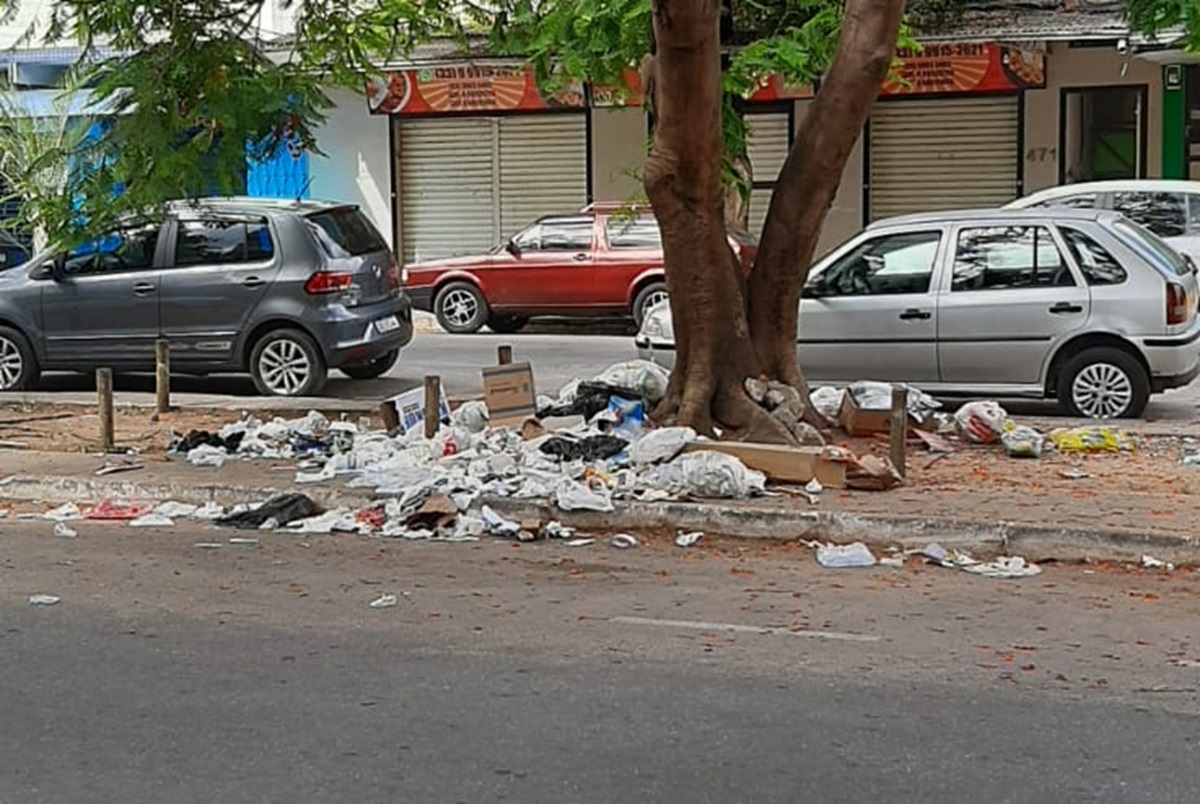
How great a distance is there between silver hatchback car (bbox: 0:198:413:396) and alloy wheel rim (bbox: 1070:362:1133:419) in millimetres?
6297

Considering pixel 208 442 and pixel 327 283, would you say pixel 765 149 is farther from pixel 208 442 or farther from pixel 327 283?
pixel 208 442

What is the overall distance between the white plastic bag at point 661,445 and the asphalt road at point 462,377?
154 inches

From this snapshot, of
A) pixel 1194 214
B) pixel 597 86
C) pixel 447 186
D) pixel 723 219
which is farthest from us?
pixel 447 186

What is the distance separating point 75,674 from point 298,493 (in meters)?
3.99

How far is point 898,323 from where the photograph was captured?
44.0ft

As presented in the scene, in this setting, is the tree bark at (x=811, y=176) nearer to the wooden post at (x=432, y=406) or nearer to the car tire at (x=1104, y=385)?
the wooden post at (x=432, y=406)

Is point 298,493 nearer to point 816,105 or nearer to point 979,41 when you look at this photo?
point 816,105

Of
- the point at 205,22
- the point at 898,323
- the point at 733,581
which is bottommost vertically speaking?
the point at 733,581

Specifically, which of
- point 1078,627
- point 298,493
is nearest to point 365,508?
point 298,493

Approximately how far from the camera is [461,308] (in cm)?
2197

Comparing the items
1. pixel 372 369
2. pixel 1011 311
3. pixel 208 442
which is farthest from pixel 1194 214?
pixel 208 442

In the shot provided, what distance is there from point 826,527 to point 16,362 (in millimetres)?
9467

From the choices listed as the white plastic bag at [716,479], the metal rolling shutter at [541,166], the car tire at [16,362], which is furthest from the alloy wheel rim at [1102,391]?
the metal rolling shutter at [541,166]

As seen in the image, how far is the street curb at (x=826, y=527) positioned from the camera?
8.90 metres
